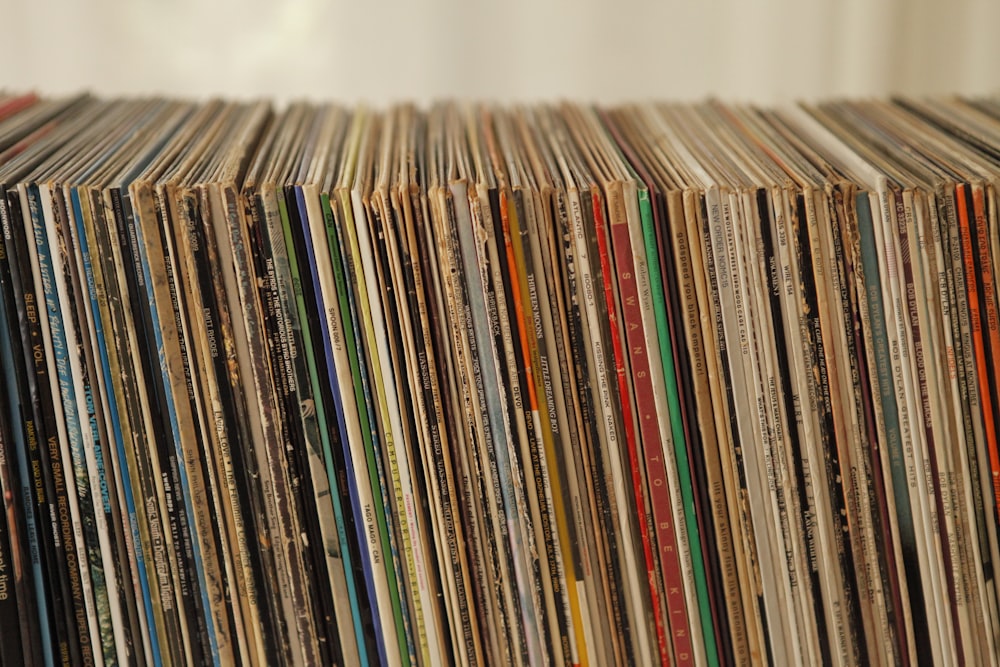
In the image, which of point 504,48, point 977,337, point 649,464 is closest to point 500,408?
point 649,464

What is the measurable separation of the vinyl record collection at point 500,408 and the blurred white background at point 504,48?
0.55m

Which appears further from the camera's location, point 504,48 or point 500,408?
point 504,48

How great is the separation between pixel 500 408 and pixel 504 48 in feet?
2.41

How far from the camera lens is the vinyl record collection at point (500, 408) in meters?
0.56

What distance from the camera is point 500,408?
58 centimetres

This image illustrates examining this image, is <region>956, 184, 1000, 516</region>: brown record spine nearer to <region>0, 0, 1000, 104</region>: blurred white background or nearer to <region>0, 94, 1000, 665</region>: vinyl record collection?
<region>0, 94, 1000, 665</region>: vinyl record collection

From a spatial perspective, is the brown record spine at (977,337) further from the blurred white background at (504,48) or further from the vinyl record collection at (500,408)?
the blurred white background at (504,48)

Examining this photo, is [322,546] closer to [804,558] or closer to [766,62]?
[804,558]

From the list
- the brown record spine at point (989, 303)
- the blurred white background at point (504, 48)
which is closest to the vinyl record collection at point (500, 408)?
the brown record spine at point (989, 303)

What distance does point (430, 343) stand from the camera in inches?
22.7

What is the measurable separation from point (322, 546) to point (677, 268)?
344 mm

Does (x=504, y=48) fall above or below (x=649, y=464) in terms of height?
above

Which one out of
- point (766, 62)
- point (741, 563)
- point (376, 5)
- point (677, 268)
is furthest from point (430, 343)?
point (766, 62)

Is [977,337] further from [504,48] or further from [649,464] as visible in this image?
[504,48]
